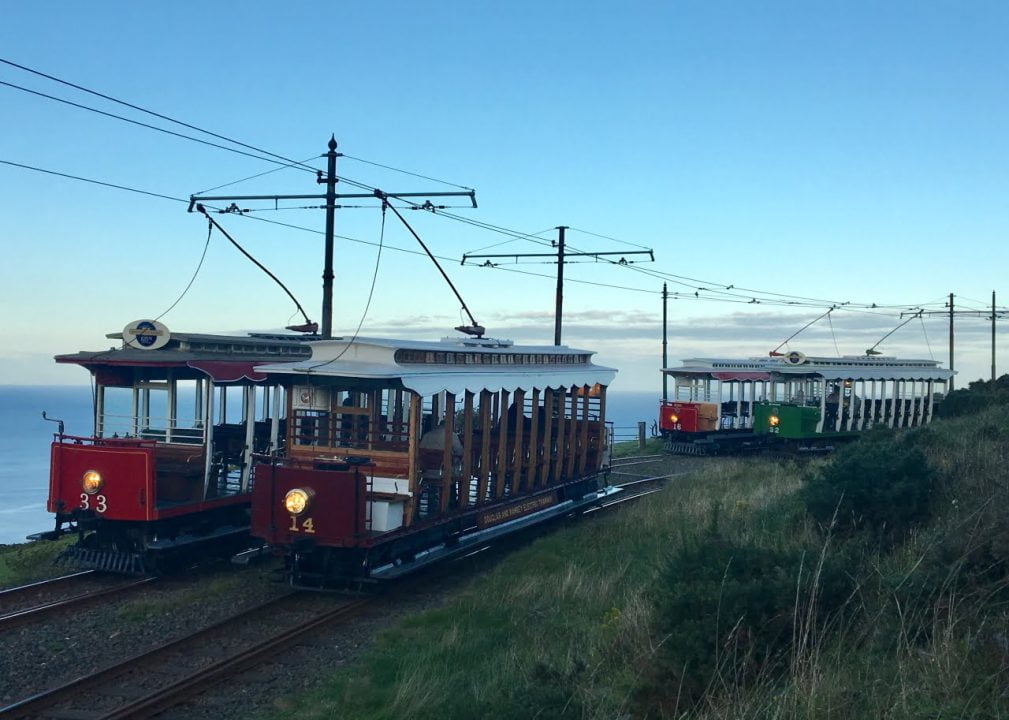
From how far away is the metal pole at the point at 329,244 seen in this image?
1534 cm

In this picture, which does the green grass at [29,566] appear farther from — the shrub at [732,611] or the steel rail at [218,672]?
the shrub at [732,611]

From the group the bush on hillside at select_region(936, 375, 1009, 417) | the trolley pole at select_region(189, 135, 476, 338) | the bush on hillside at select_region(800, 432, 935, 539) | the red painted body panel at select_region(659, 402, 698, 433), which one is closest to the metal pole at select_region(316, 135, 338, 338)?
the trolley pole at select_region(189, 135, 476, 338)

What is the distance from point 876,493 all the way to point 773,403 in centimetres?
1939

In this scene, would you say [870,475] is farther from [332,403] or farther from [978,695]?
[332,403]

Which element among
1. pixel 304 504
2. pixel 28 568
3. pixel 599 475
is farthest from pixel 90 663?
pixel 599 475

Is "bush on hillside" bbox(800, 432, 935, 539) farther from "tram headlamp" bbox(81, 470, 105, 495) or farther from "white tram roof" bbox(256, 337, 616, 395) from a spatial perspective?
"tram headlamp" bbox(81, 470, 105, 495)

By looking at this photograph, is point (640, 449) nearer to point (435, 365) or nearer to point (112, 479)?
point (435, 365)

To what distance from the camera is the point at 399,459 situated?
1088 centimetres

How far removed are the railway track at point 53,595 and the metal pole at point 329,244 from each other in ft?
18.0

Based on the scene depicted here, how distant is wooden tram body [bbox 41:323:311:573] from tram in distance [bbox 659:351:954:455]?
16.4 metres

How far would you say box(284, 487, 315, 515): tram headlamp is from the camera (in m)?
9.82

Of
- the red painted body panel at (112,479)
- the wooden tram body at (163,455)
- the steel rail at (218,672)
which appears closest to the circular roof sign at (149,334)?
the wooden tram body at (163,455)

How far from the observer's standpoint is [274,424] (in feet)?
41.6

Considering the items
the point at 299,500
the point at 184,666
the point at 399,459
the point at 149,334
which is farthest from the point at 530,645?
the point at 149,334
